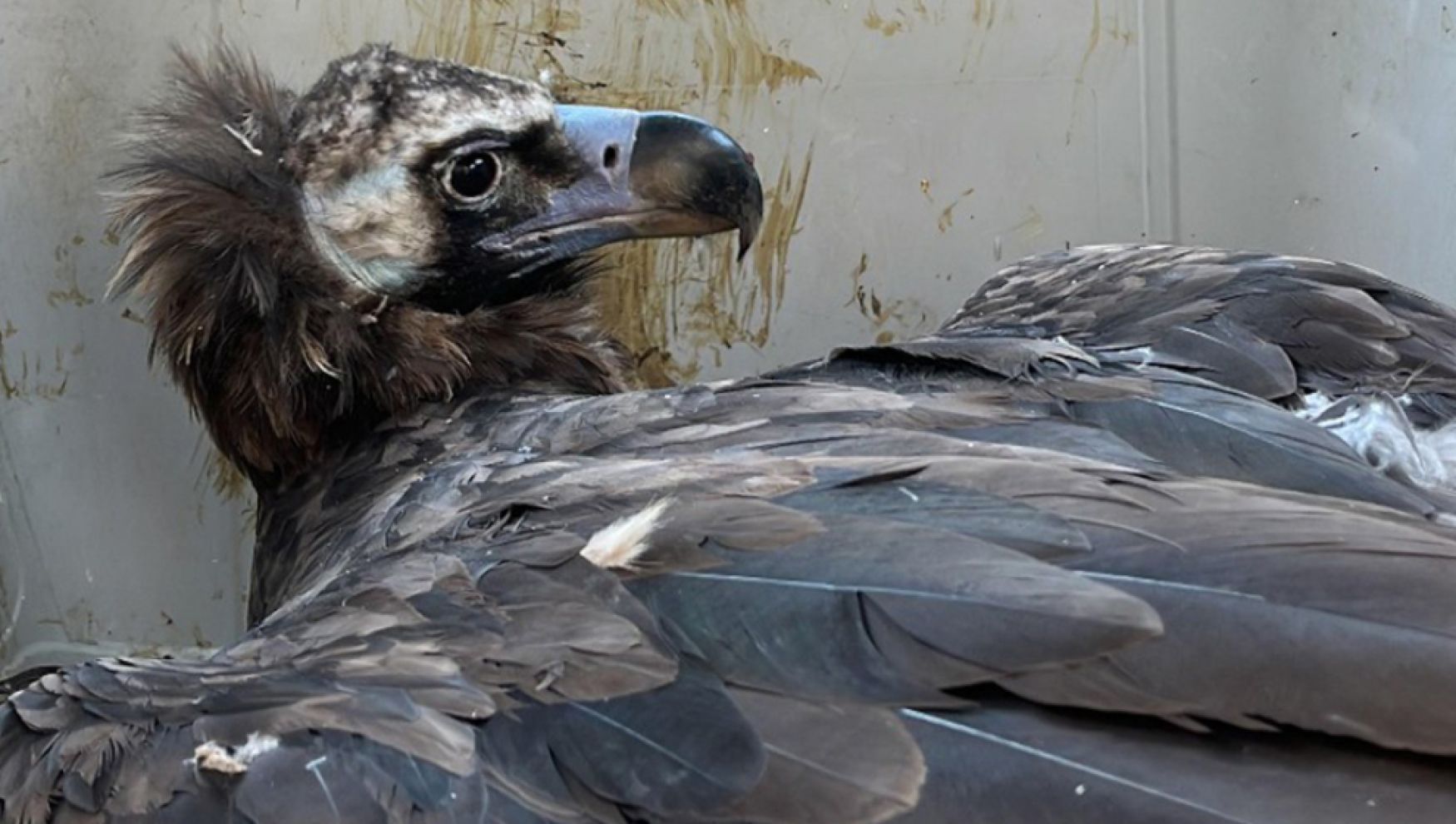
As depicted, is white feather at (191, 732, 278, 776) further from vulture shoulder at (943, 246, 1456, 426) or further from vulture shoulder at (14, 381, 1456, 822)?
vulture shoulder at (943, 246, 1456, 426)

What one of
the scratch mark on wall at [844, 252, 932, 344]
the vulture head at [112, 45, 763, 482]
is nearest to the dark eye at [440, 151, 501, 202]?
the vulture head at [112, 45, 763, 482]

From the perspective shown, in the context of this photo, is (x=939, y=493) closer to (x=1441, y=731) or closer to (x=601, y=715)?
(x=601, y=715)

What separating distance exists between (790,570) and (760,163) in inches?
103

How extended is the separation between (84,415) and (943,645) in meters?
3.05

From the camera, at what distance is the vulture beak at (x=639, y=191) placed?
2555mm

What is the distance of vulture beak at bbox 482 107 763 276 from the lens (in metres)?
2.55

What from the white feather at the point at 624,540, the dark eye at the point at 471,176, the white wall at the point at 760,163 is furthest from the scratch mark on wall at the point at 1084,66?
the white feather at the point at 624,540

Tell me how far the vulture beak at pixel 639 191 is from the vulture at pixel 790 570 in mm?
12

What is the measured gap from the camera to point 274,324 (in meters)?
2.50

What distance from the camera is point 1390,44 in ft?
11.5

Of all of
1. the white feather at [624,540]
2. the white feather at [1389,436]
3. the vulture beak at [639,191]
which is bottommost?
the white feather at [1389,436]

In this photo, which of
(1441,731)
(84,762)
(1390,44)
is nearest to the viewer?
(1441,731)

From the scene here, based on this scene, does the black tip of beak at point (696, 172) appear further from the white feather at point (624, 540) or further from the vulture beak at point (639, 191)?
the white feather at point (624, 540)

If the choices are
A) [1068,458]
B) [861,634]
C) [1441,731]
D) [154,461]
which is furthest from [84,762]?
[154,461]
